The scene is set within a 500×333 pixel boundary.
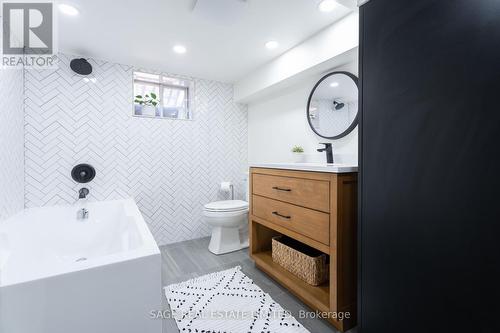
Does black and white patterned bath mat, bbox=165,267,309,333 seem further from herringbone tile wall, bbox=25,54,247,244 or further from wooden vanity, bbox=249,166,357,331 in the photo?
herringbone tile wall, bbox=25,54,247,244

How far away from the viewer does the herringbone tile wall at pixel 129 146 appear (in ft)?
7.30

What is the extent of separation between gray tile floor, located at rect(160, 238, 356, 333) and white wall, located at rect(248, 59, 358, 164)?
47.9 inches

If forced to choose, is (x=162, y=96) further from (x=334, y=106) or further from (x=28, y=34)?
(x=334, y=106)

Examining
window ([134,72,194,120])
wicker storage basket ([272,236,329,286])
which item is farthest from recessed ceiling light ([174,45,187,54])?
wicker storage basket ([272,236,329,286])

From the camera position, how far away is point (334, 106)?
6.82 feet

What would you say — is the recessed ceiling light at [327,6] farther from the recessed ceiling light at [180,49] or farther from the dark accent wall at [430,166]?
Answer: the recessed ceiling light at [180,49]

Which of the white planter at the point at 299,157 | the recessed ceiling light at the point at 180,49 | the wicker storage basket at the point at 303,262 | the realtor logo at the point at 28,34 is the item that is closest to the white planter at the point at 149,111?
the recessed ceiling light at the point at 180,49

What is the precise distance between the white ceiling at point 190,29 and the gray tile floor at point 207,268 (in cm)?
214

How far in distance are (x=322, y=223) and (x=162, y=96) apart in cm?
244

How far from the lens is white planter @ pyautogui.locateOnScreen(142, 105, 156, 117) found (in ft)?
8.94

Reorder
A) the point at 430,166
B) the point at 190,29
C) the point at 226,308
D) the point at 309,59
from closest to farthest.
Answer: the point at 430,166
the point at 226,308
the point at 190,29
the point at 309,59

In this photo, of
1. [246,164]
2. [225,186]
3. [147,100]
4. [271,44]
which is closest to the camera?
[271,44]

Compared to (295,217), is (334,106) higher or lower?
higher

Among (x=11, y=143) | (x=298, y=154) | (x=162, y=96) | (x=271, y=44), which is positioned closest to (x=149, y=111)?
(x=162, y=96)
